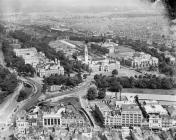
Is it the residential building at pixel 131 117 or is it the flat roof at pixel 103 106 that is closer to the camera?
the residential building at pixel 131 117

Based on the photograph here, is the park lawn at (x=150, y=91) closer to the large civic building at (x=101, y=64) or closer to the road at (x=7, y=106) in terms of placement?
the large civic building at (x=101, y=64)

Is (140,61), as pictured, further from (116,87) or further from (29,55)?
(29,55)

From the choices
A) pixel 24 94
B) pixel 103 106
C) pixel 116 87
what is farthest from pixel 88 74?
pixel 103 106

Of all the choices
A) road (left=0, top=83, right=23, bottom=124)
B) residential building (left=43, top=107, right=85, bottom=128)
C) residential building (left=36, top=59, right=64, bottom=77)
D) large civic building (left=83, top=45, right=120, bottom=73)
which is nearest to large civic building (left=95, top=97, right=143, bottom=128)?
residential building (left=43, top=107, right=85, bottom=128)

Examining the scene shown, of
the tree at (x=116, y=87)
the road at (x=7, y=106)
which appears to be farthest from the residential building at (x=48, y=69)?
the tree at (x=116, y=87)

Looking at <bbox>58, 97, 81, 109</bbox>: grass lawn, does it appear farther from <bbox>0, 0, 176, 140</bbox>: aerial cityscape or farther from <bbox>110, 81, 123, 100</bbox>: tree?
<bbox>110, 81, 123, 100</bbox>: tree

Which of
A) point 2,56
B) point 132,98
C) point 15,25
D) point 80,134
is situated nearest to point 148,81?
point 132,98

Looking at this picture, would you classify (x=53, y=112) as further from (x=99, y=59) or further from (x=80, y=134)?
(x=99, y=59)

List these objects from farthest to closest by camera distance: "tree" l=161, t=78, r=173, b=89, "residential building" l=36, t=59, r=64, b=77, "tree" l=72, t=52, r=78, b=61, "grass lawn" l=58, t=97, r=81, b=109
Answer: "tree" l=72, t=52, r=78, b=61 < "residential building" l=36, t=59, r=64, b=77 < "tree" l=161, t=78, r=173, b=89 < "grass lawn" l=58, t=97, r=81, b=109
